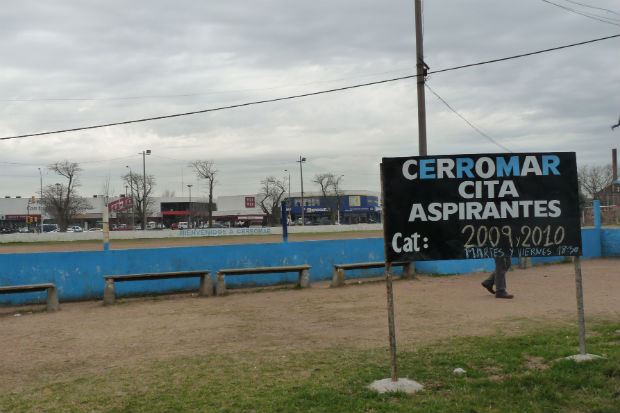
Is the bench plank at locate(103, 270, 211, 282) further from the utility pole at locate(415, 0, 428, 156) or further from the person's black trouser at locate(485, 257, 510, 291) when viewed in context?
the utility pole at locate(415, 0, 428, 156)

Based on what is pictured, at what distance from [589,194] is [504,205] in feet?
268

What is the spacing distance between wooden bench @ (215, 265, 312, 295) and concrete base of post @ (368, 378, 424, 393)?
25.0 ft

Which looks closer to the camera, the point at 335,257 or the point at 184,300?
the point at 184,300

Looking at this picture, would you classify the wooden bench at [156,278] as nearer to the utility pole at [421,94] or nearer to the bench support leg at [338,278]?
the bench support leg at [338,278]

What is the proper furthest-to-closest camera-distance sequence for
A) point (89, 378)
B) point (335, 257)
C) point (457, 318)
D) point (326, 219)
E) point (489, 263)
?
point (326, 219) → point (489, 263) → point (335, 257) → point (457, 318) → point (89, 378)

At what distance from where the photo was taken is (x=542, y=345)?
254 inches

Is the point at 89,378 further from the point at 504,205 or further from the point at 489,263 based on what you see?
the point at 489,263

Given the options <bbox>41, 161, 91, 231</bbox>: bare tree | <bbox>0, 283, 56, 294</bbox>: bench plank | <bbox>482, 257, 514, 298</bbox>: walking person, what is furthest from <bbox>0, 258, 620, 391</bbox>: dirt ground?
<bbox>41, 161, 91, 231</bbox>: bare tree

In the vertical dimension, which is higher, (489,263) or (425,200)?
(425,200)

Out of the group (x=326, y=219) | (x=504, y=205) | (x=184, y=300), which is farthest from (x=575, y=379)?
(x=326, y=219)

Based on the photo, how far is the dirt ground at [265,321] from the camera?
6.91 m

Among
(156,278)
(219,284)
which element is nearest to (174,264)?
(156,278)

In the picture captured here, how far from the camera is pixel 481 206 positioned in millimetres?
5867

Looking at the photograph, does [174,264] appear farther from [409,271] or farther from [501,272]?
[501,272]
